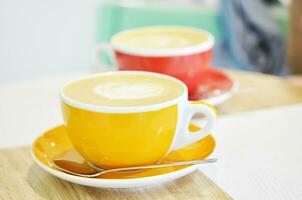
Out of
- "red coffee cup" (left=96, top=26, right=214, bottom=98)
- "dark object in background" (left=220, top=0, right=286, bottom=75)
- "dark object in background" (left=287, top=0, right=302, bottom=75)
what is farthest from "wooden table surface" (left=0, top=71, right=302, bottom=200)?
"dark object in background" (left=220, top=0, right=286, bottom=75)

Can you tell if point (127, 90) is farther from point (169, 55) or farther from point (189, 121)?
point (169, 55)

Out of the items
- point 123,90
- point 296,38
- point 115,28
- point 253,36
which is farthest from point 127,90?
point 115,28

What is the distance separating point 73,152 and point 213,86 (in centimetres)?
34

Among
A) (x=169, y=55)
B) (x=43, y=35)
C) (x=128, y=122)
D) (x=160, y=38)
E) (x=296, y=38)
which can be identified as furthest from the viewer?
(x=43, y=35)

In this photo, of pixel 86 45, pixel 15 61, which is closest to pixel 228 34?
pixel 86 45

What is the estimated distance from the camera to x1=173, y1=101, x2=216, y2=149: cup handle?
0.61 m

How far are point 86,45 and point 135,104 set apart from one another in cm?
190

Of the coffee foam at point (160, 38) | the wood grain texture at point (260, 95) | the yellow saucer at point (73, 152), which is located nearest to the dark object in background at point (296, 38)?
the wood grain texture at point (260, 95)

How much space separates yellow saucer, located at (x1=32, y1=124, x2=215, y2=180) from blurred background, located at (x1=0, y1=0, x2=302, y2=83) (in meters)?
1.20

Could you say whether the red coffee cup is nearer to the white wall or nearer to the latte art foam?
the latte art foam

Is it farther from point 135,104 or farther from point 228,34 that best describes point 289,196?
point 228,34

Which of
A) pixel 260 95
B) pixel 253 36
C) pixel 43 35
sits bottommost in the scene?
pixel 43 35

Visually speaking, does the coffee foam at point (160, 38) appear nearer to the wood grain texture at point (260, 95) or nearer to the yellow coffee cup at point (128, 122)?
the wood grain texture at point (260, 95)

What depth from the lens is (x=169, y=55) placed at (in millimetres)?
822
